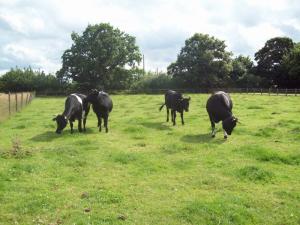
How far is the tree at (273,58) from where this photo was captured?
75750mm

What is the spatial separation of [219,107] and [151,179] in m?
7.91

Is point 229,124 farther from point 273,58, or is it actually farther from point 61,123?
point 273,58

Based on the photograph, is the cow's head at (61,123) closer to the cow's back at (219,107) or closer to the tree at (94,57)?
the cow's back at (219,107)

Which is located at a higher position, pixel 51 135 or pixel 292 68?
pixel 292 68

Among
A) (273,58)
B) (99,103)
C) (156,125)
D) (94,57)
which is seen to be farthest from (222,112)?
(273,58)

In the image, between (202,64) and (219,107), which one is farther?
(202,64)

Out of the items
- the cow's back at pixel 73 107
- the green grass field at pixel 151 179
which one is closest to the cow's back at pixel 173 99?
the green grass field at pixel 151 179

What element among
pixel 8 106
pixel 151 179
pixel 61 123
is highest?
pixel 8 106

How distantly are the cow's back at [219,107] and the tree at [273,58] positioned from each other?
196 feet

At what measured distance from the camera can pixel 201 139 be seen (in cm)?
1678

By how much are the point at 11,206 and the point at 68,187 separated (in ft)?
5.22

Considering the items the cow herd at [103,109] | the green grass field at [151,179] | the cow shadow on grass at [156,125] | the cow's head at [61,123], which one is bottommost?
the green grass field at [151,179]

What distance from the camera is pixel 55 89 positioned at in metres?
69.3

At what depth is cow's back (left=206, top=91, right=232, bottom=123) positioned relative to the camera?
57.9 feet
